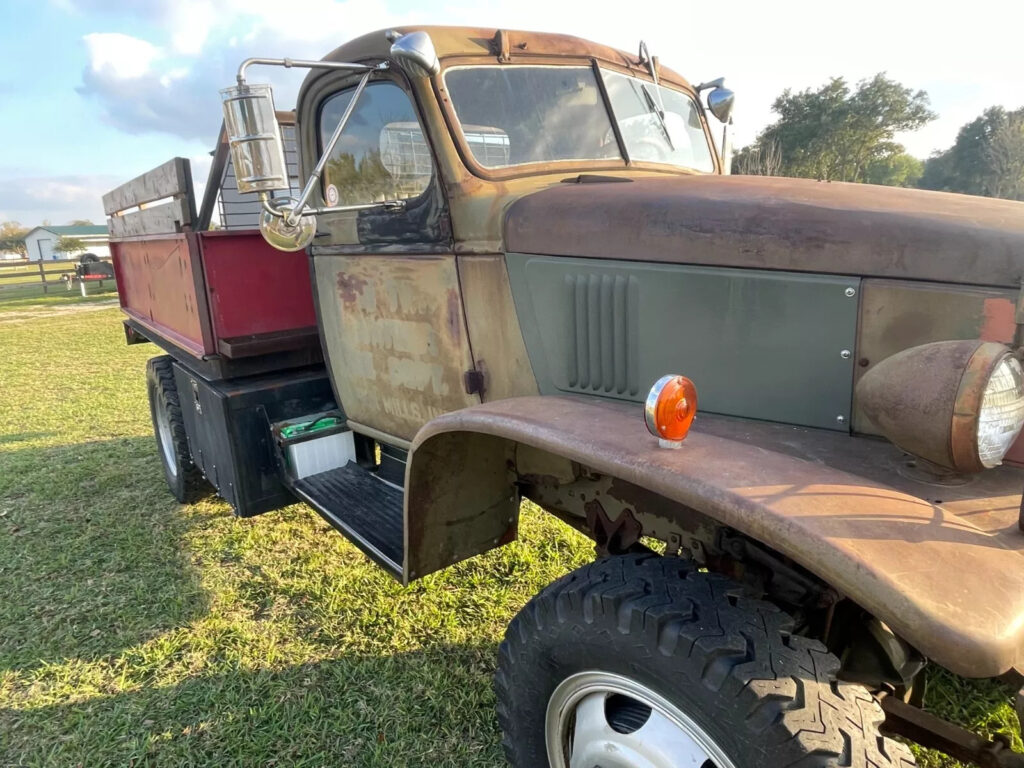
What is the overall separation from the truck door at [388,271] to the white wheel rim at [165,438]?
1938mm

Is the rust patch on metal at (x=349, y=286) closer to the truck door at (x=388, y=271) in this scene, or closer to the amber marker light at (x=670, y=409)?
the truck door at (x=388, y=271)

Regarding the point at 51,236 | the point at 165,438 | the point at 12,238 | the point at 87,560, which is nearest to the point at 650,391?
the point at 87,560

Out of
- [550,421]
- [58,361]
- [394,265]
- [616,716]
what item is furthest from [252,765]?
[58,361]

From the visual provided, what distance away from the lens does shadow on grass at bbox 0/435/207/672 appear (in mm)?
3205

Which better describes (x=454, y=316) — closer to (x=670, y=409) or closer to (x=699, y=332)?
(x=699, y=332)

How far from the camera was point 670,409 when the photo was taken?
5.07 feet

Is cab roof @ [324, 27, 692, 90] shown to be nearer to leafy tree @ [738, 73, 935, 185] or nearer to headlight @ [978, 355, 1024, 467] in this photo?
headlight @ [978, 355, 1024, 467]

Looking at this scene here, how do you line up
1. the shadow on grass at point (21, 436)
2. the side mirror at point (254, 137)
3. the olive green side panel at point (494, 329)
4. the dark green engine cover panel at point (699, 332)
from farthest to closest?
the shadow on grass at point (21, 436) → the olive green side panel at point (494, 329) → the side mirror at point (254, 137) → the dark green engine cover panel at point (699, 332)

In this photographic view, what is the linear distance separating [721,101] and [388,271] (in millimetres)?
1823

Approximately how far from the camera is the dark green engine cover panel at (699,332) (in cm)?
179

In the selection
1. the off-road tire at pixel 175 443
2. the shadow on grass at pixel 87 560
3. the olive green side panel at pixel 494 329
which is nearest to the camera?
the olive green side panel at pixel 494 329

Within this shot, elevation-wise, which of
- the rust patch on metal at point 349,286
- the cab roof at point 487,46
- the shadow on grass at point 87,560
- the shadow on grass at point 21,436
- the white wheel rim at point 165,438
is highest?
the cab roof at point 487,46

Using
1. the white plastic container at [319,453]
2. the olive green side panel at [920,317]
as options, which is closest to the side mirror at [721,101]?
the olive green side panel at [920,317]

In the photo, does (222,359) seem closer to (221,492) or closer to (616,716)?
(221,492)
